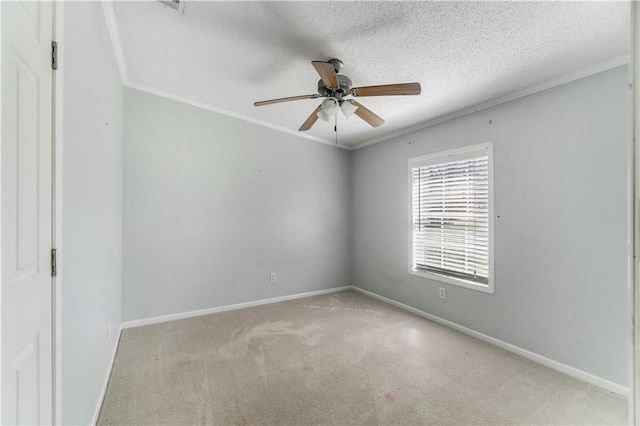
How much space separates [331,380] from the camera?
2.05m

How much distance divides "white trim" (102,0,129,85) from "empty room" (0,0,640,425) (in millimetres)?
18

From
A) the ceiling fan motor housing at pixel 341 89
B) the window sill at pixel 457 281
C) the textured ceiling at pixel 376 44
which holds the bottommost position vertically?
the window sill at pixel 457 281

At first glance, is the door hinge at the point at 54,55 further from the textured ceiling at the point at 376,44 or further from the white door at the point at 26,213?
the textured ceiling at the point at 376,44

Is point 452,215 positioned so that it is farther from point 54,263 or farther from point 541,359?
point 54,263

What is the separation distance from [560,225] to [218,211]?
11.6 ft

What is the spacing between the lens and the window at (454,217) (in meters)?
2.81

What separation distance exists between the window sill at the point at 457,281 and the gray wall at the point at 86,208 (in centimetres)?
320

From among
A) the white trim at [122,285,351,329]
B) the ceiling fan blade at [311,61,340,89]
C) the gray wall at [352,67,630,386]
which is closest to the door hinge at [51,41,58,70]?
the ceiling fan blade at [311,61,340,89]

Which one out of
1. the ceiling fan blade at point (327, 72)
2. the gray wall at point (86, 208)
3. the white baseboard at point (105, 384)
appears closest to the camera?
the gray wall at point (86, 208)

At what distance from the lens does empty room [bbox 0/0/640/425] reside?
104cm

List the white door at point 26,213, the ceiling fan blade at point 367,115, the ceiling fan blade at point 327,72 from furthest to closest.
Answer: the ceiling fan blade at point 367,115 < the ceiling fan blade at point 327,72 < the white door at point 26,213

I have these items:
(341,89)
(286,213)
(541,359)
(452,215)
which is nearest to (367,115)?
(341,89)

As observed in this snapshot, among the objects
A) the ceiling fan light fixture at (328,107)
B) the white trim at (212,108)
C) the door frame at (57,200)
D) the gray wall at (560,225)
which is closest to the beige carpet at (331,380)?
the gray wall at (560,225)

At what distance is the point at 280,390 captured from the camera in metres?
1.92
